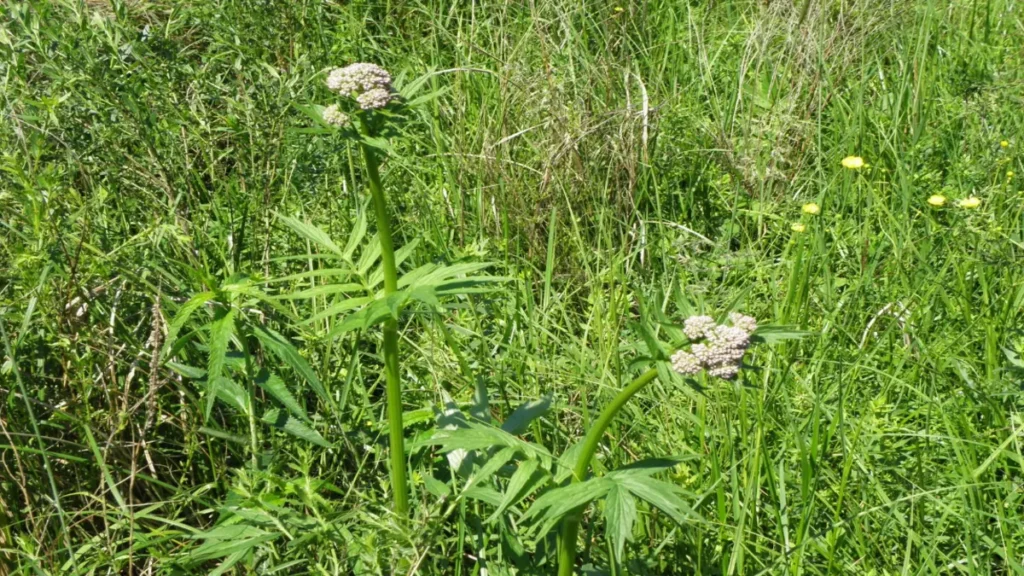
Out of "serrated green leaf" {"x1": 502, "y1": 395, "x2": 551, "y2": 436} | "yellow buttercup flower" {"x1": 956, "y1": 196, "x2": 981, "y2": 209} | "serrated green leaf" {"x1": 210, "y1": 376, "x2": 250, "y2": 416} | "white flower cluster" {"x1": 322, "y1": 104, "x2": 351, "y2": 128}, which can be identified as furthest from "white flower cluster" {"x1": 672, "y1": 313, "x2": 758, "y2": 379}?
"yellow buttercup flower" {"x1": 956, "y1": 196, "x2": 981, "y2": 209}

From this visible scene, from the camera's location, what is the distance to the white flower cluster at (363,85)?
1.69 m

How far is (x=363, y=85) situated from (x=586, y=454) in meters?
0.73

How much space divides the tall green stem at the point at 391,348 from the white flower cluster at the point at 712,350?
1.79 feet

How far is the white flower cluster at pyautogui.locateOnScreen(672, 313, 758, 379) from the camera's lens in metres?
1.50

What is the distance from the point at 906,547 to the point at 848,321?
0.85m

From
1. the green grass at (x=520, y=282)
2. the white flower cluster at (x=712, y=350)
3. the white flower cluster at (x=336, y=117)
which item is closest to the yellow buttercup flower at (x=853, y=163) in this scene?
the green grass at (x=520, y=282)

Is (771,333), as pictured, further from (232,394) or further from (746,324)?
(232,394)

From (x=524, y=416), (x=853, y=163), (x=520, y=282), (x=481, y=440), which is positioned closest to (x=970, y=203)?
(x=853, y=163)

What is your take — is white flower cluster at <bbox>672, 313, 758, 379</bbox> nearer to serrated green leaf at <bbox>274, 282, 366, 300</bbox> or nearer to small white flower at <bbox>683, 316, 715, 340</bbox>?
small white flower at <bbox>683, 316, 715, 340</bbox>

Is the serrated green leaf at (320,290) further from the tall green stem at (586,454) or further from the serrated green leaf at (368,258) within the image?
the tall green stem at (586,454)

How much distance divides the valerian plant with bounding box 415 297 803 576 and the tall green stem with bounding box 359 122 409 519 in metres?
0.10

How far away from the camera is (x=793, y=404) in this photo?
2.71 meters

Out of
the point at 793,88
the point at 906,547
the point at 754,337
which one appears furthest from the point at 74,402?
the point at 793,88

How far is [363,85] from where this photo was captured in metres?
1.71
